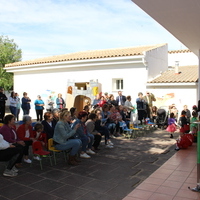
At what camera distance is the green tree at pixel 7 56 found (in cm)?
2375

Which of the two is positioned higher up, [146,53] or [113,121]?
[146,53]

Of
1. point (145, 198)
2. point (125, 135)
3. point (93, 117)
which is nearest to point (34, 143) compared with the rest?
point (93, 117)

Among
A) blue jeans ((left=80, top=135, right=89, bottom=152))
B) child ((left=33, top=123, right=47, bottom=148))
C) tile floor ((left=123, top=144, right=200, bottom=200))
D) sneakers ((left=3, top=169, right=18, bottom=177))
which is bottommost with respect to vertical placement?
tile floor ((left=123, top=144, right=200, bottom=200))

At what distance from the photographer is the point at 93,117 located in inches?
292

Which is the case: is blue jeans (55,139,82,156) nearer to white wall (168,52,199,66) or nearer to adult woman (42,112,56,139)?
adult woman (42,112,56,139)

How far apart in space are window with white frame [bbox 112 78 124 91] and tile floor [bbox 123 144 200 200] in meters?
8.32

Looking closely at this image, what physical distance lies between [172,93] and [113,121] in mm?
5689

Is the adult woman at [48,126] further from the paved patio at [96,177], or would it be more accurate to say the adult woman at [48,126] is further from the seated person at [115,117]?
the seated person at [115,117]

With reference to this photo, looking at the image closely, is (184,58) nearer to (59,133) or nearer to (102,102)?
(102,102)

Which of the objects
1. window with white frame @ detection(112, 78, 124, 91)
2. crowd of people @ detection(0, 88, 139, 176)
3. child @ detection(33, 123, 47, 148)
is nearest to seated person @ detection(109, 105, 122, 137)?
crowd of people @ detection(0, 88, 139, 176)

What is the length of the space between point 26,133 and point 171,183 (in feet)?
11.4

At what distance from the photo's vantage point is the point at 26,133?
5992 mm

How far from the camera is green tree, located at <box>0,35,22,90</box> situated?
77.9 feet

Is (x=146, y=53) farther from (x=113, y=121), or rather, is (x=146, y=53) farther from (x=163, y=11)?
(x=163, y=11)
